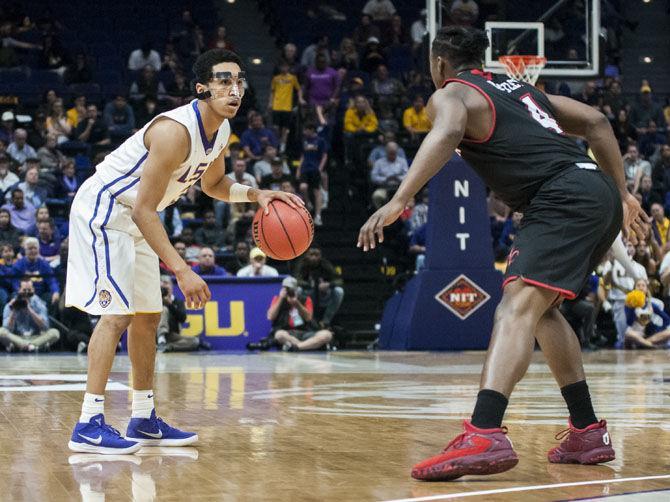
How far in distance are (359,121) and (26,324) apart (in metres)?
7.25

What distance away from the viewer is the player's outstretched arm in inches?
180

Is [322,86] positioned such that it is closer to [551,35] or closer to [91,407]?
[551,35]

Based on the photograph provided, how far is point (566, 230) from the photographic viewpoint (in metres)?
4.84

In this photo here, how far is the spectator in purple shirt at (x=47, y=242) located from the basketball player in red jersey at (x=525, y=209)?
1121 centimetres

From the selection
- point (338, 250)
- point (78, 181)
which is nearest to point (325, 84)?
point (338, 250)

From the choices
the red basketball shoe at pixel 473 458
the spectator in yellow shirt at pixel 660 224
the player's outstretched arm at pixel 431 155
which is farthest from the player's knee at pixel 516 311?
the spectator in yellow shirt at pixel 660 224

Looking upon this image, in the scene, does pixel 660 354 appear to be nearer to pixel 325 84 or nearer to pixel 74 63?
pixel 325 84

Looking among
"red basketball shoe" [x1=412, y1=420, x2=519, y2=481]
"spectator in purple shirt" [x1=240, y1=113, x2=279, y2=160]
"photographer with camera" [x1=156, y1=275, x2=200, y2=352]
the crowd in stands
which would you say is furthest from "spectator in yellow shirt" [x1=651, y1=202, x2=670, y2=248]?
"red basketball shoe" [x1=412, y1=420, x2=519, y2=481]

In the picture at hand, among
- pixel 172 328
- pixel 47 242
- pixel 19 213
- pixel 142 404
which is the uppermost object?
pixel 19 213

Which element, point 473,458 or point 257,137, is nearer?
point 473,458

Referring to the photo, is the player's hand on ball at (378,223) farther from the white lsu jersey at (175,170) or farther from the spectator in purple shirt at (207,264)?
the spectator in purple shirt at (207,264)

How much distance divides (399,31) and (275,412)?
1605 centimetres

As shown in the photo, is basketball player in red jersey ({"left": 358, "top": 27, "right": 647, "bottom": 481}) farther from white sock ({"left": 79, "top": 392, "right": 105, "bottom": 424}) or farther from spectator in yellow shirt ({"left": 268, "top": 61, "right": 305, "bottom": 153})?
spectator in yellow shirt ({"left": 268, "top": 61, "right": 305, "bottom": 153})

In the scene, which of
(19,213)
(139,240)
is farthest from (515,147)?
(19,213)
